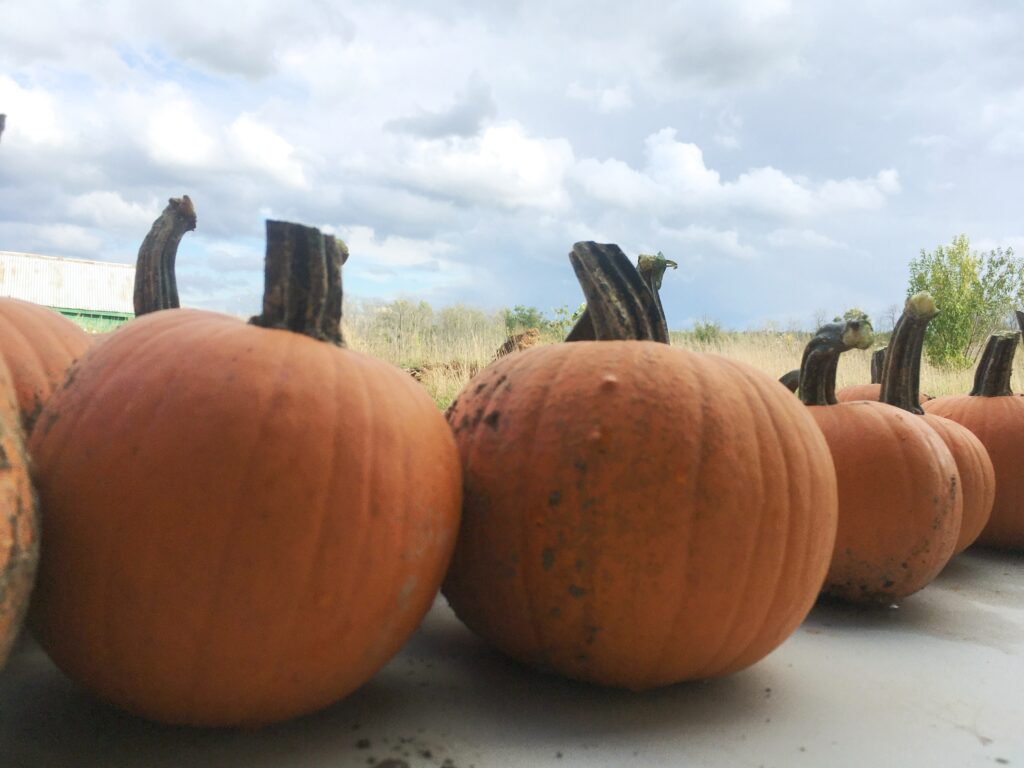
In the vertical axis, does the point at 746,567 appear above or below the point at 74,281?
below

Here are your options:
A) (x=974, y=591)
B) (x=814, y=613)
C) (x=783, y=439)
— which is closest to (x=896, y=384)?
(x=974, y=591)

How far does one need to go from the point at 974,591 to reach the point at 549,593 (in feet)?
5.90

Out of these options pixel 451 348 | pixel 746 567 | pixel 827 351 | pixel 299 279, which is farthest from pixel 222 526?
pixel 451 348

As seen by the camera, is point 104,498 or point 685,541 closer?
point 104,498

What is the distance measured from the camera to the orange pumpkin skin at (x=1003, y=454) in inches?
119

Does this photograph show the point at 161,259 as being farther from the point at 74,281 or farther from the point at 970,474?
the point at 74,281

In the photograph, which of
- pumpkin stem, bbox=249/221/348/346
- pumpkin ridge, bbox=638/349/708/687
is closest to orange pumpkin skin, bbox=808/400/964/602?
pumpkin ridge, bbox=638/349/708/687

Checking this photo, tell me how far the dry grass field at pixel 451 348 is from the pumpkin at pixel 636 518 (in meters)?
4.20

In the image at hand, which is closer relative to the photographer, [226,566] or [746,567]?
[226,566]

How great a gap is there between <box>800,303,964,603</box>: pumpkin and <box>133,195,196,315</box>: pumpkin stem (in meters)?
1.77

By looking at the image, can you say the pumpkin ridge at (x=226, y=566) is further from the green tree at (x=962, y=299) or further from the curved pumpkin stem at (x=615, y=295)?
the green tree at (x=962, y=299)

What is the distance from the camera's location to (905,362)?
277 cm

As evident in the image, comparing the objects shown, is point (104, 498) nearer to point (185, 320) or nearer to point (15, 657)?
point (185, 320)

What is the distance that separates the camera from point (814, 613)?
7.16 feet
